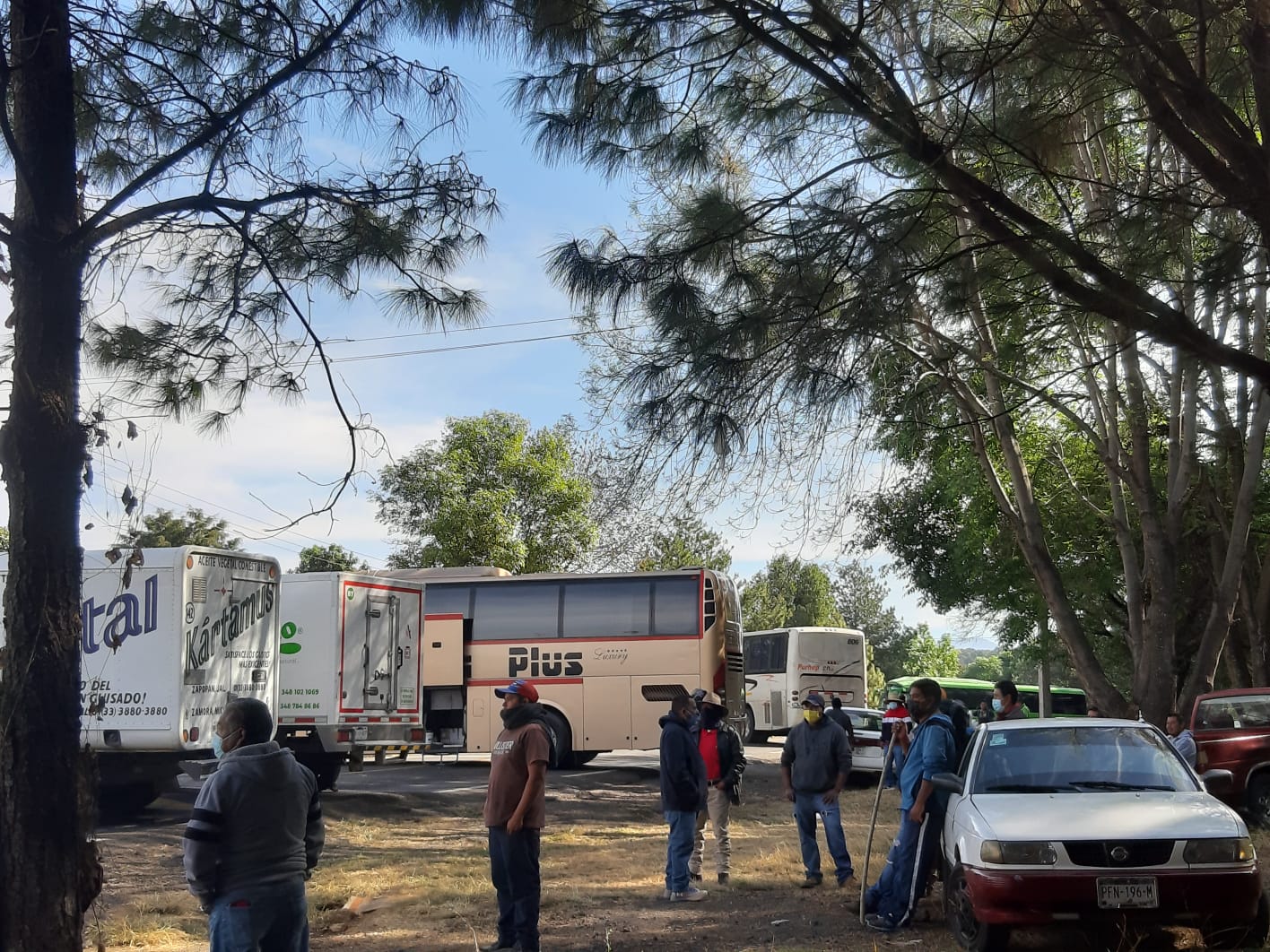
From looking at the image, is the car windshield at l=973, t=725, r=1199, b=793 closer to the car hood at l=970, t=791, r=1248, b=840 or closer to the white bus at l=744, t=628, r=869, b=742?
the car hood at l=970, t=791, r=1248, b=840

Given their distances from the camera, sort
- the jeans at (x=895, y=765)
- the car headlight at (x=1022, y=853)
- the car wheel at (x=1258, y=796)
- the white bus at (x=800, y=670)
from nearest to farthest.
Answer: the car headlight at (x=1022, y=853) < the jeans at (x=895, y=765) < the car wheel at (x=1258, y=796) < the white bus at (x=800, y=670)

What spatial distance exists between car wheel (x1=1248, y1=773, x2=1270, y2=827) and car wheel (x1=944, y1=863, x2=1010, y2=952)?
7.84 metres

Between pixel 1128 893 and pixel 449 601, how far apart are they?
18731mm

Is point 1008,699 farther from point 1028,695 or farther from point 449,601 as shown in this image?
point 1028,695

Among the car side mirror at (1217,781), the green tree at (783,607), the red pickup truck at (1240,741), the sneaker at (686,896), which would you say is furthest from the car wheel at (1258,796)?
the green tree at (783,607)

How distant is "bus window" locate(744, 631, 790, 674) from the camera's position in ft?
112

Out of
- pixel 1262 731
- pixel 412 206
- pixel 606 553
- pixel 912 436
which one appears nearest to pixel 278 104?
pixel 412 206

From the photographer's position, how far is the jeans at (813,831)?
34.4ft

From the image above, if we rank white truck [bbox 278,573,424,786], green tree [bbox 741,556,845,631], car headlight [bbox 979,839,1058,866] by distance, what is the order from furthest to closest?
green tree [bbox 741,556,845,631] < white truck [bbox 278,573,424,786] < car headlight [bbox 979,839,1058,866]

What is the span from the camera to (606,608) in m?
23.9

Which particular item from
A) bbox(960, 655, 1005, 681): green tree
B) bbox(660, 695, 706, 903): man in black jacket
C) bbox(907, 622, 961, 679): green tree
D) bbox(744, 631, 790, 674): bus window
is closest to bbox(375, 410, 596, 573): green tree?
bbox(744, 631, 790, 674): bus window

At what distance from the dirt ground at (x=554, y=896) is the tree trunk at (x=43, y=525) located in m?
2.43

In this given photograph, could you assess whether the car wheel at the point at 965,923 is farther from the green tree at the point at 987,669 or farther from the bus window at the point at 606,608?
the green tree at the point at 987,669

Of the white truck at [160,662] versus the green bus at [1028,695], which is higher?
the white truck at [160,662]
